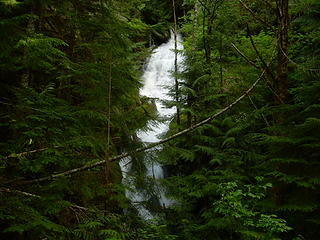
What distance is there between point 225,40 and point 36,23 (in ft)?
22.6

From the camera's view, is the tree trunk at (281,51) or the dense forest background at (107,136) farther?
the tree trunk at (281,51)

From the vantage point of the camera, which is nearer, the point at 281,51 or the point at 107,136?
the point at 281,51

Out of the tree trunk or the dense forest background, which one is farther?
the tree trunk

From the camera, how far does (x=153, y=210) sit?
3.99 meters

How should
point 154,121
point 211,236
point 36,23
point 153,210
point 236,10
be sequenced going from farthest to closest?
1. point 236,10
2. point 211,236
3. point 154,121
4. point 36,23
5. point 153,210

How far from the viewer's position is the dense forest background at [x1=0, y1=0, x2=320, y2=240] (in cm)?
300

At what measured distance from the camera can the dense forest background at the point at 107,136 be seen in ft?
9.84

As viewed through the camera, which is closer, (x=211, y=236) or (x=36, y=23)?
(x=36, y=23)

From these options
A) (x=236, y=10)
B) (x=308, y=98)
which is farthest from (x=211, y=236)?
(x=236, y=10)

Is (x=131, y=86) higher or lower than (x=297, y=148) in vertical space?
higher

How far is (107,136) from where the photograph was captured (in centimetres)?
523

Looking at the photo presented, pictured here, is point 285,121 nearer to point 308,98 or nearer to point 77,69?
point 308,98

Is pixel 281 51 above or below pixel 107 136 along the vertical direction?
above

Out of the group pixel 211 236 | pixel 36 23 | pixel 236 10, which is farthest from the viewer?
pixel 236 10
